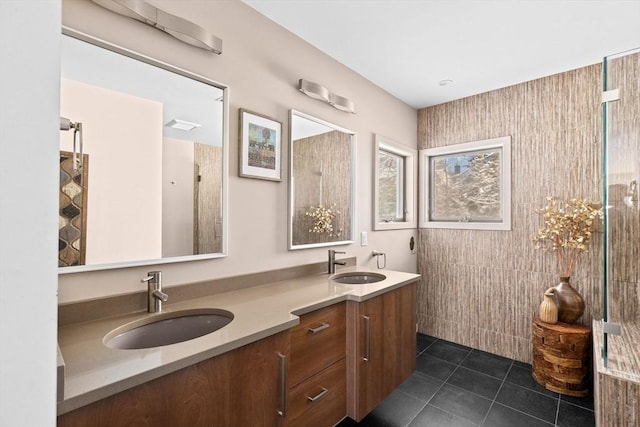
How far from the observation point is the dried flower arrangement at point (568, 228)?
2.23m

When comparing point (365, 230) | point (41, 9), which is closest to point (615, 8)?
point (365, 230)

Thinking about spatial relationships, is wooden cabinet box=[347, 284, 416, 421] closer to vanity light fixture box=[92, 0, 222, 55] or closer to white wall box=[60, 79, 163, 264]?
white wall box=[60, 79, 163, 264]

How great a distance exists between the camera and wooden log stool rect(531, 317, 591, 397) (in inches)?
83.2

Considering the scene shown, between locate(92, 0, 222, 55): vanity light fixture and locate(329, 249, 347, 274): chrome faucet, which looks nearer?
locate(92, 0, 222, 55): vanity light fixture

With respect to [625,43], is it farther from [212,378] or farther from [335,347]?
[212,378]

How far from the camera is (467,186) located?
305cm

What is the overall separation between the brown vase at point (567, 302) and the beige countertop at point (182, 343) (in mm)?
1597

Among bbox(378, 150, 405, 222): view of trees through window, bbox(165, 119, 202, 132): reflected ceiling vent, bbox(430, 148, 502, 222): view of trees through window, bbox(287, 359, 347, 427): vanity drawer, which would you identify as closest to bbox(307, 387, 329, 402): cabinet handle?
bbox(287, 359, 347, 427): vanity drawer

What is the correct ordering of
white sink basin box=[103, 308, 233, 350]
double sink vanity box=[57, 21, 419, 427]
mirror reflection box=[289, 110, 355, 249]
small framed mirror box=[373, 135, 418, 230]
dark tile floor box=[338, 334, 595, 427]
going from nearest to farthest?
double sink vanity box=[57, 21, 419, 427] → white sink basin box=[103, 308, 233, 350] → dark tile floor box=[338, 334, 595, 427] → mirror reflection box=[289, 110, 355, 249] → small framed mirror box=[373, 135, 418, 230]

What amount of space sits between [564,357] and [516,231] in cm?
103

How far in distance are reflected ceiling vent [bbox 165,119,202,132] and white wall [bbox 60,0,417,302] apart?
21 cm

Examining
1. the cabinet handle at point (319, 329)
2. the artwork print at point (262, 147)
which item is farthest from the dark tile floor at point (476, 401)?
the artwork print at point (262, 147)

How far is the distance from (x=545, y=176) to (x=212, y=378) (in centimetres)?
289

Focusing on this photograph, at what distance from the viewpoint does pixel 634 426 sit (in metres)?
1.36
